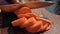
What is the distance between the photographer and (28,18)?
0.44 meters

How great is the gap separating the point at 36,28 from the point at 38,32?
0.9 inches

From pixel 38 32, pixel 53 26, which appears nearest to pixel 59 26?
pixel 53 26

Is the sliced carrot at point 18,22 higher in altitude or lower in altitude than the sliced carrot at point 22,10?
lower

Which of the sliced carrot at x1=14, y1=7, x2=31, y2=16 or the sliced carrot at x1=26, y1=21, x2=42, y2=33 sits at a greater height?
the sliced carrot at x1=14, y1=7, x2=31, y2=16

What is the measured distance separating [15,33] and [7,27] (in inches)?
2.4

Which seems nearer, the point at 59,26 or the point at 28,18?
the point at 28,18

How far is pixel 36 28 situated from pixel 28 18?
5cm

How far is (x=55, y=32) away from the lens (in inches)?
19.4

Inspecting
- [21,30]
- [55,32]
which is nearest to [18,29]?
[21,30]

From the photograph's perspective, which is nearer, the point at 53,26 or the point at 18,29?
the point at 18,29

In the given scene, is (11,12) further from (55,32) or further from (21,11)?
(55,32)

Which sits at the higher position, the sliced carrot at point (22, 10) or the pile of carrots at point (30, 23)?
the sliced carrot at point (22, 10)

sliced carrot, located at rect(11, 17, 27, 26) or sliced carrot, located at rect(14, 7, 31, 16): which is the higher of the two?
sliced carrot, located at rect(14, 7, 31, 16)

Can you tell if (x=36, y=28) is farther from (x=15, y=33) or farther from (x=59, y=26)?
(x=59, y=26)
